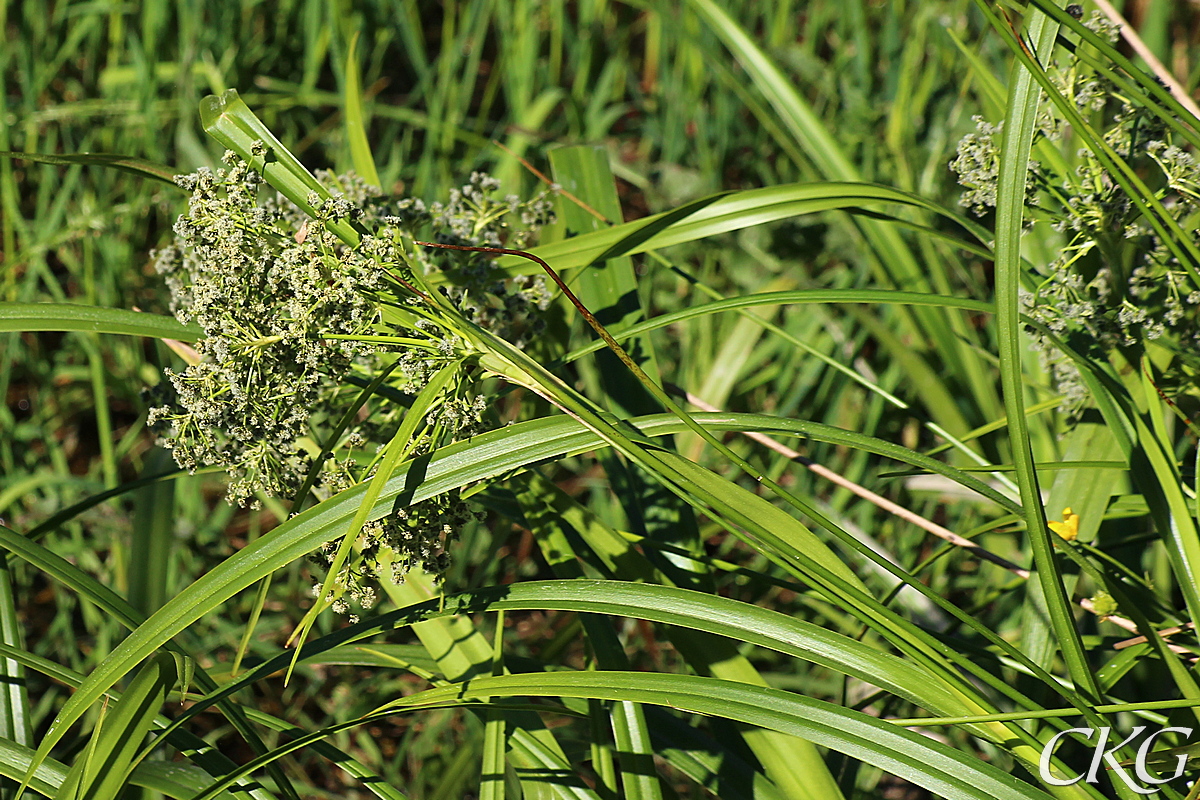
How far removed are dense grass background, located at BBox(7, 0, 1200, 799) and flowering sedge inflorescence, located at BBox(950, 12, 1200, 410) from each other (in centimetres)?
10

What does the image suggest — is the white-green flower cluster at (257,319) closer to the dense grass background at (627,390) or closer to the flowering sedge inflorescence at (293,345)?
the flowering sedge inflorescence at (293,345)

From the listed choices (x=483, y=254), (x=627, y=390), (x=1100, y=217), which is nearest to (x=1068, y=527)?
(x=1100, y=217)

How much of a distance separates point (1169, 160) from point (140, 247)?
2602 millimetres

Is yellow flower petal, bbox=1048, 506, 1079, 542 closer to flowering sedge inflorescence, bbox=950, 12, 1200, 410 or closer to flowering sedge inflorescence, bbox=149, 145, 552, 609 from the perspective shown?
flowering sedge inflorescence, bbox=950, 12, 1200, 410

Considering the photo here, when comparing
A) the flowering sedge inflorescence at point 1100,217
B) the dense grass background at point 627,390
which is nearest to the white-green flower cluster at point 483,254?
the dense grass background at point 627,390

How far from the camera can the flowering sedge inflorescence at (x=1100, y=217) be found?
1.06m

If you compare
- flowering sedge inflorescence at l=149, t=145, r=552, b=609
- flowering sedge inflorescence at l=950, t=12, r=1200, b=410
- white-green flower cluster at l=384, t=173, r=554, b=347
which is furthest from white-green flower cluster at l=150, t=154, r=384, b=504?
flowering sedge inflorescence at l=950, t=12, r=1200, b=410

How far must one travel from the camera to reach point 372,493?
776 millimetres

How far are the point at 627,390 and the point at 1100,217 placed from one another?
683mm

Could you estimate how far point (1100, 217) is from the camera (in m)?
1.06

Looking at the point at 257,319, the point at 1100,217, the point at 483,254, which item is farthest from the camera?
the point at 483,254

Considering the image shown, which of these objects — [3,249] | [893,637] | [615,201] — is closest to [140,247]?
[3,249]

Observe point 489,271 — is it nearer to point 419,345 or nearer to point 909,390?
point 419,345

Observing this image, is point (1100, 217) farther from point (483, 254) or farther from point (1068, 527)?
point (483, 254)
